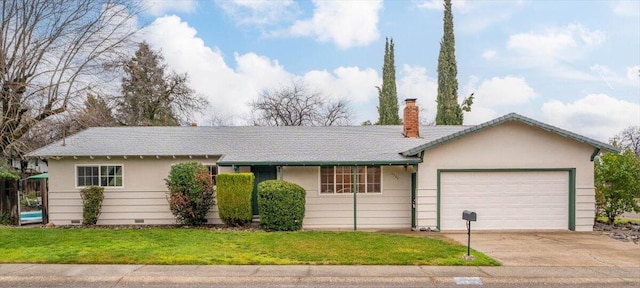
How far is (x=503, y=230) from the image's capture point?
40.2 feet

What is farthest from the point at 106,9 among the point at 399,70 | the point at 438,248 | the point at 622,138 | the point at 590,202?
the point at 622,138

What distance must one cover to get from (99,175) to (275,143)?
6292mm

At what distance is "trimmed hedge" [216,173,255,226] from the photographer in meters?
12.4

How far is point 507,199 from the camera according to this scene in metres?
12.4

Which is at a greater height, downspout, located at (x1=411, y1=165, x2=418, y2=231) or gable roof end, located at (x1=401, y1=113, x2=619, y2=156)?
gable roof end, located at (x1=401, y1=113, x2=619, y2=156)

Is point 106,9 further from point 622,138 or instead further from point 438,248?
point 622,138

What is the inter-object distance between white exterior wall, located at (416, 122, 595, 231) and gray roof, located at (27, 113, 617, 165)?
0.36 meters

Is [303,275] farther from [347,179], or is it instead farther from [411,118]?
[411,118]

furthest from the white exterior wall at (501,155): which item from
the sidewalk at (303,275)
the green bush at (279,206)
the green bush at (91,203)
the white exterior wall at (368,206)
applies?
the green bush at (91,203)

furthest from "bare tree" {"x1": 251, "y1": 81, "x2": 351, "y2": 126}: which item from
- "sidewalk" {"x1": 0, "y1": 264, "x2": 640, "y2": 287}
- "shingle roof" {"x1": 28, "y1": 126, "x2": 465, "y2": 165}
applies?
"sidewalk" {"x1": 0, "y1": 264, "x2": 640, "y2": 287}

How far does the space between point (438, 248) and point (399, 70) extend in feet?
99.4

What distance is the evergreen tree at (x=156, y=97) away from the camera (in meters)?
31.7

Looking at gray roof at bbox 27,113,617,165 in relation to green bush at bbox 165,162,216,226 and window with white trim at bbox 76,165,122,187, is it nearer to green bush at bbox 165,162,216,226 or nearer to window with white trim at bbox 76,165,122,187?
window with white trim at bbox 76,165,122,187

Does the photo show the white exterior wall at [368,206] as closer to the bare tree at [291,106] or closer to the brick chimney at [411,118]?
the brick chimney at [411,118]
